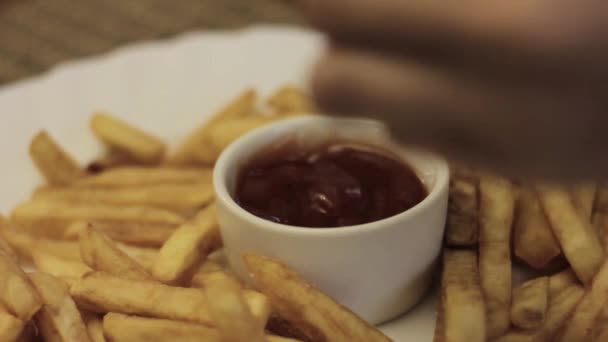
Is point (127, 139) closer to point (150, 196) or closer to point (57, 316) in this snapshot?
point (150, 196)

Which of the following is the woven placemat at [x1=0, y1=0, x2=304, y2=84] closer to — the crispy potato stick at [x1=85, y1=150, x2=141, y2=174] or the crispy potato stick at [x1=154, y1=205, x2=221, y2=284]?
the crispy potato stick at [x1=85, y1=150, x2=141, y2=174]

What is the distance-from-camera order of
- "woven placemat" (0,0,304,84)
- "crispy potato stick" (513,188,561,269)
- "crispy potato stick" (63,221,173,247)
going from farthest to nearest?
"woven placemat" (0,0,304,84), "crispy potato stick" (63,221,173,247), "crispy potato stick" (513,188,561,269)

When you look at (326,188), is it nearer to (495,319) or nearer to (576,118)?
(495,319)

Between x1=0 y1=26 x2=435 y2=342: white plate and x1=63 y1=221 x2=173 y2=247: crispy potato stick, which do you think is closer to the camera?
x1=63 y1=221 x2=173 y2=247: crispy potato stick

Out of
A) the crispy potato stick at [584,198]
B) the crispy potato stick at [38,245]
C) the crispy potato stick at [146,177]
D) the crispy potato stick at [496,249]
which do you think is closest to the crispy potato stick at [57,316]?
the crispy potato stick at [38,245]

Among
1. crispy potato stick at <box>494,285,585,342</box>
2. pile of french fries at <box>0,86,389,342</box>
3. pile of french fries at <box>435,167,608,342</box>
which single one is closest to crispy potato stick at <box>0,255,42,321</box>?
pile of french fries at <box>0,86,389,342</box>

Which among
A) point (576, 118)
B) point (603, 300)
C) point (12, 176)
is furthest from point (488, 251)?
point (12, 176)
